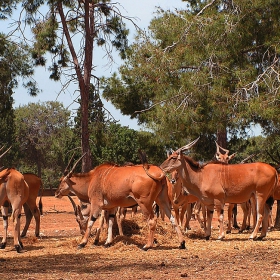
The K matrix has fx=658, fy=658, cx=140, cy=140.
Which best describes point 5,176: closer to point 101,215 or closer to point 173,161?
point 101,215


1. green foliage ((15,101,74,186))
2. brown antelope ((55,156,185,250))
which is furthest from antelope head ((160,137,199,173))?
green foliage ((15,101,74,186))

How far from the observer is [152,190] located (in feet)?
45.0

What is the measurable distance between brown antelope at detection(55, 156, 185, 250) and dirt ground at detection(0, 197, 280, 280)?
0.68 meters

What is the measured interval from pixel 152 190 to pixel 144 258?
182 cm

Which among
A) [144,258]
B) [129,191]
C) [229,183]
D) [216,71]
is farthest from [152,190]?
[216,71]

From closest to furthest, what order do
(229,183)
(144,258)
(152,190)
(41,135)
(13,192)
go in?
(144,258), (152,190), (13,192), (229,183), (41,135)

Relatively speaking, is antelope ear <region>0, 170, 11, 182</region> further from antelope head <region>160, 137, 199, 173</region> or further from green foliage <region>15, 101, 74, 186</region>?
green foliage <region>15, 101, 74, 186</region>

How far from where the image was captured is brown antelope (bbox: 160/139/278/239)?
15.8 metres

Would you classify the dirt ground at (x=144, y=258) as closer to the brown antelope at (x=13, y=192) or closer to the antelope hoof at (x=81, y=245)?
the antelope hoof at (x=81, y=245)

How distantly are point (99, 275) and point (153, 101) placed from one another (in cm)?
1390

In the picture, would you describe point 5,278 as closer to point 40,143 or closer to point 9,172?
point 9,172

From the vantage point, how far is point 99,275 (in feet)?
33.6

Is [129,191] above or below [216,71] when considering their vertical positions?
below

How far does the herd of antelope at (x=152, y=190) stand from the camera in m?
13.9
